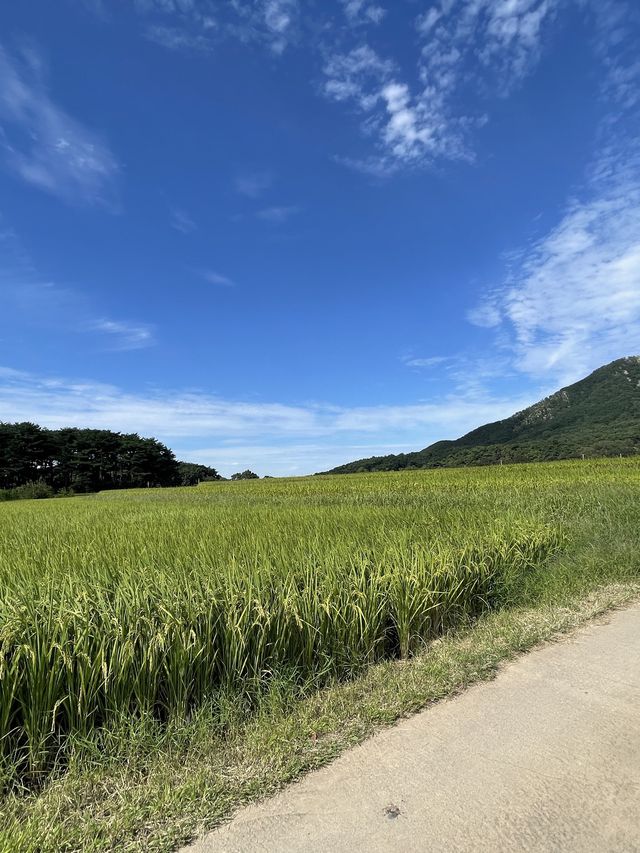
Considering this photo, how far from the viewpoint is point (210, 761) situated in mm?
2260

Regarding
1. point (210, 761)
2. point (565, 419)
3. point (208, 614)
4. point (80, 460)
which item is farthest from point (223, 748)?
point (565, 419)

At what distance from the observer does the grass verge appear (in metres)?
1.82

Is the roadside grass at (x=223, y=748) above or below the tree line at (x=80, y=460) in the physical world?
below

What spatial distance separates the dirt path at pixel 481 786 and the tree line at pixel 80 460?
184 feet

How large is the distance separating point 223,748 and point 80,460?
68.1 metres

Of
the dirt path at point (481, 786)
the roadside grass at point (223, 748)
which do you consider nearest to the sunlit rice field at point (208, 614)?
the roadside grass at point (223, 748)

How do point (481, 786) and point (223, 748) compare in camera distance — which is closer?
point (481, 786)

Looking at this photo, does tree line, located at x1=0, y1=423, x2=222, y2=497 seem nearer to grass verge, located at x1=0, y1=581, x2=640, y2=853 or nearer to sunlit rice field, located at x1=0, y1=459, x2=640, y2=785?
sunlit rice field, located at x1=0, y1=459, x2=640, y2=785

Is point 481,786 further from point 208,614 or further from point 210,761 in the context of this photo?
point 208,614

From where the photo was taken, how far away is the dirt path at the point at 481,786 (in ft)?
5.63

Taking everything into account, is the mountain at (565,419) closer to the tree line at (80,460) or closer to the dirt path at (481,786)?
the tree line at (80,460)

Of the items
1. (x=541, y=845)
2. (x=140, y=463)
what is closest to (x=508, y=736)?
(x=541, y=845)

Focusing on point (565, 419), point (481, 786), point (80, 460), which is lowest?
point (481, 786)

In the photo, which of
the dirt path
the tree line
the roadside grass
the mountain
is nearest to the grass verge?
the roadside grass
